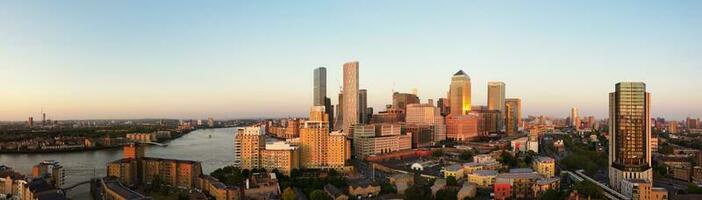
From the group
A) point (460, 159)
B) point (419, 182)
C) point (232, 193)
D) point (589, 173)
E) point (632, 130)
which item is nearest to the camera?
point (232, 193)

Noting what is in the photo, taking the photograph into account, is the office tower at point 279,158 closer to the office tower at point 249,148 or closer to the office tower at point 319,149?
the office tower at point 249,148

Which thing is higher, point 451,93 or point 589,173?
point 451,93

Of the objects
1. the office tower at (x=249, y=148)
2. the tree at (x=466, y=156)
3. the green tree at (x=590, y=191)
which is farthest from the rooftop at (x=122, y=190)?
the tree at (x=466, y=156)

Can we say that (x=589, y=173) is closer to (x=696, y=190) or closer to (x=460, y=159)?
(x=696, y=190)

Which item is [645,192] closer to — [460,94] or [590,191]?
[590,191]

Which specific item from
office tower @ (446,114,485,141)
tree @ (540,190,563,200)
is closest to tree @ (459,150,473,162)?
tree @ (540,190,563,200)

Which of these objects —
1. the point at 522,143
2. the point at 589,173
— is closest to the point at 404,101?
the point at 522,143

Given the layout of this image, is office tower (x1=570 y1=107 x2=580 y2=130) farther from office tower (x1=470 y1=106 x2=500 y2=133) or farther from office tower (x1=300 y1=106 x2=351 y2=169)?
office tower (x1=300 y1=106 x2=351 y2=169)
